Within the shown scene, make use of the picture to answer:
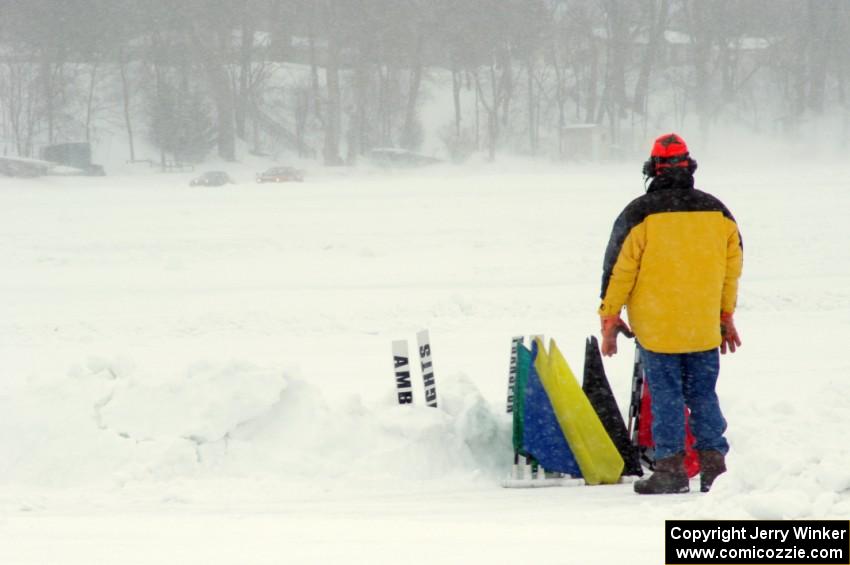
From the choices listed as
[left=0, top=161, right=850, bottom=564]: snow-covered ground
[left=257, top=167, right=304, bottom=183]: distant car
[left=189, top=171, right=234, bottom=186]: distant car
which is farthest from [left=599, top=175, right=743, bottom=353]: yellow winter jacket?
[left=257, top=167, right=304, bottom=183]: distant car

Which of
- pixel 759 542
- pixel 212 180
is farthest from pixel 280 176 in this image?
pixel 759 542

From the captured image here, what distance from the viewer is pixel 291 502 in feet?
20.2

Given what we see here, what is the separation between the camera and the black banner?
12.4 ft

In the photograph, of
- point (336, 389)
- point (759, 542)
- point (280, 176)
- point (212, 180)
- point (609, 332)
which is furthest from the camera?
point (280, 176)

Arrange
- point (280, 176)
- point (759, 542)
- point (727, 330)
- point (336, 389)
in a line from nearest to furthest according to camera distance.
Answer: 1. point (759, 542)
2. point (727, 330)
3. point (336, 389)
4. point (280, 176)

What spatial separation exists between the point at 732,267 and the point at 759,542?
93.7 inches

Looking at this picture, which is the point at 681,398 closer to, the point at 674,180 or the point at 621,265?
the point at 621,265

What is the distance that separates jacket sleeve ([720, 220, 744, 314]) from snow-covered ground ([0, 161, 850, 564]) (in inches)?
31.3

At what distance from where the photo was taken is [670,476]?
6.00 metres

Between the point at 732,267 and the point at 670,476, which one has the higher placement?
the point at 732,267

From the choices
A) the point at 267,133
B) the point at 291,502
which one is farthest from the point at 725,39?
the point at 291,502

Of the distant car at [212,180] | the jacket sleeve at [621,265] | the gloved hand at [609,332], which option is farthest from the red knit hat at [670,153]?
the distant car at [212,180]

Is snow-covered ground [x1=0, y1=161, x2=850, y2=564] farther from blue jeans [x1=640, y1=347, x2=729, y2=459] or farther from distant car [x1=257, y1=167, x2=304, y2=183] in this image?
distant car [x1=257, y1=167, x2=304, y2=183]

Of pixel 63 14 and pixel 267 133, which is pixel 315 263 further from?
pixel 63 14
